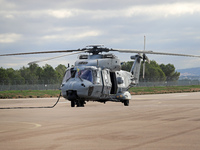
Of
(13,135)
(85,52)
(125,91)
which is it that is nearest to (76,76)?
(85,52)

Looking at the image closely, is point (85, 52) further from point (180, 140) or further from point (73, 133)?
point (180, 140)

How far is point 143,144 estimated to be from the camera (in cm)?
1146

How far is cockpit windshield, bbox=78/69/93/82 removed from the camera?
27906mm

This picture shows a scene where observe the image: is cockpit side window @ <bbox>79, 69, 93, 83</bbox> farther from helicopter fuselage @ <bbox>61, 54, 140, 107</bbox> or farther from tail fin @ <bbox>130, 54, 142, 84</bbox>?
tail fin @ <bbox>130, 54, 142, 84</bbox>

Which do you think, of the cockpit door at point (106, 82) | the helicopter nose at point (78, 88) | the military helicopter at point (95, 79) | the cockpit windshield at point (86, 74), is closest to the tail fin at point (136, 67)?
the military helicopter at point (95, 79)

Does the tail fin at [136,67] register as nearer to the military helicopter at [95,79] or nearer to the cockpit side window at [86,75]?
the military helicopter at [95,79]

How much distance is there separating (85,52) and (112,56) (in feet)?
7.20

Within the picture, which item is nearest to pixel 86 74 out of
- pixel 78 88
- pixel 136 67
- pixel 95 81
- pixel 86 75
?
pixel 86 75

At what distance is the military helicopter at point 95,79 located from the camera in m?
27.3

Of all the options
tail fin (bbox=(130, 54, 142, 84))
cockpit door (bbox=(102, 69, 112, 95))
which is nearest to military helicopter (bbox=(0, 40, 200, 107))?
cockpit door (bbox=(102, 69, 112, 95))

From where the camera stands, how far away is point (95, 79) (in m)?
28.3

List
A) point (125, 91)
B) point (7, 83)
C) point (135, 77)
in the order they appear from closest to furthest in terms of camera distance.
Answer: point (125, 91), point (135, 77), point (7, 83)

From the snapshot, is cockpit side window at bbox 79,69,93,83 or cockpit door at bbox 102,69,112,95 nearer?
cockpit side window at bbox 79,69,93,83

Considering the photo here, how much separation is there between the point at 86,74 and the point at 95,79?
0.80 metres
